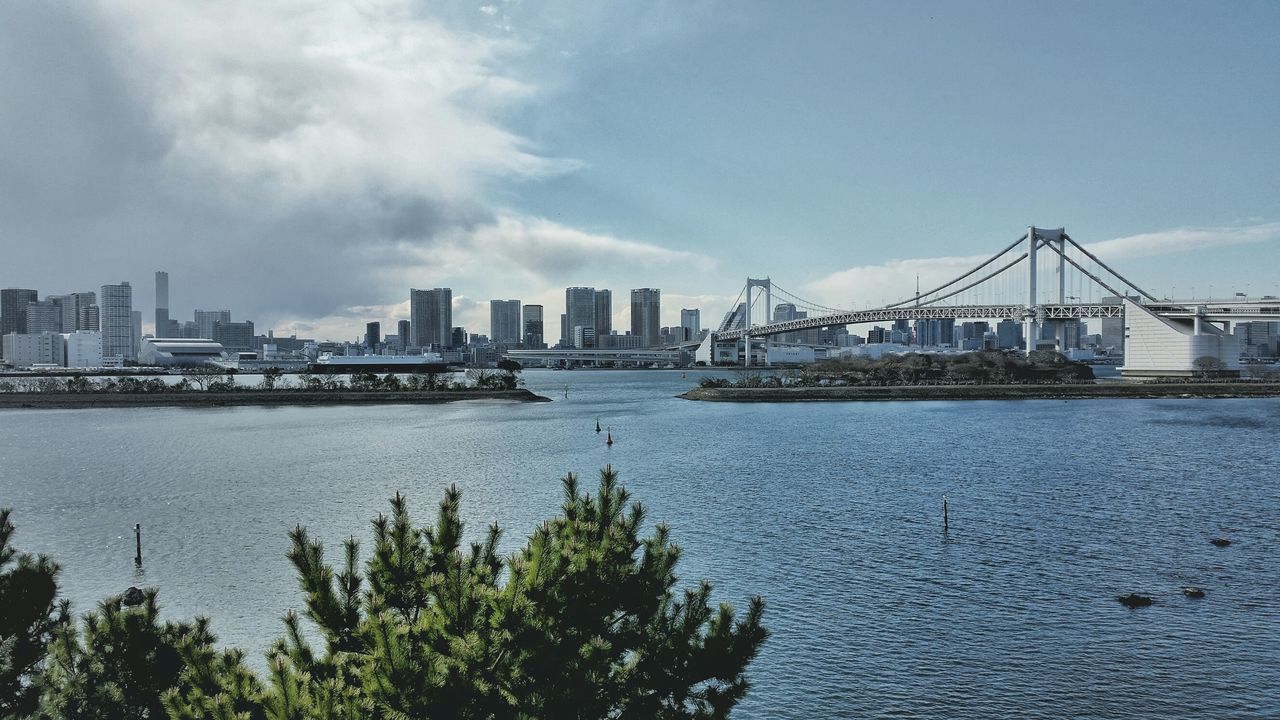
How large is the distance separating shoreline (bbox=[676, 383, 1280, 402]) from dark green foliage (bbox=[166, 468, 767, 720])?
221ft

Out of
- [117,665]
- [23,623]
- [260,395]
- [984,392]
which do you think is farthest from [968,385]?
[117,665]

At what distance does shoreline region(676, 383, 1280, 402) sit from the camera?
246 feet

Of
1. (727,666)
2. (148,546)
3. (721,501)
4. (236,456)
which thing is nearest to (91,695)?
(727,666)

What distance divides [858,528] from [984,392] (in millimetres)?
61108

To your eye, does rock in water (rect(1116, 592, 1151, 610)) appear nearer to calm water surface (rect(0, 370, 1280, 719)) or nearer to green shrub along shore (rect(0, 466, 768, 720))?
calm water surface (rect(0, 370, 1280, 719))

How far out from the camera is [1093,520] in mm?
22516

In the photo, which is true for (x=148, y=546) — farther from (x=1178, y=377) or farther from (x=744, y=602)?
(x=1178, y=377)

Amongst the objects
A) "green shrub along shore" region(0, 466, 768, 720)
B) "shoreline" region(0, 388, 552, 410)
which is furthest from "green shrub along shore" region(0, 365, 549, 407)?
"green shrub along shore" region(0, 466, 768, 720)

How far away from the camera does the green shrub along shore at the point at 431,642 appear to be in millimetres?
4820

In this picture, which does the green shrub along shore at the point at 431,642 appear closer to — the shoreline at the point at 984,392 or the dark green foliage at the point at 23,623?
the dark green foliage at the point at 23,623

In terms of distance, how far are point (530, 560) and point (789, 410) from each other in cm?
5970

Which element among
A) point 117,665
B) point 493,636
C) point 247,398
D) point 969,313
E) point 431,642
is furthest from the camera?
point 969,313

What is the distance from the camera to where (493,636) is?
538 centimetres

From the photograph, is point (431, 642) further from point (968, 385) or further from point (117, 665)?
point (968, 385)
